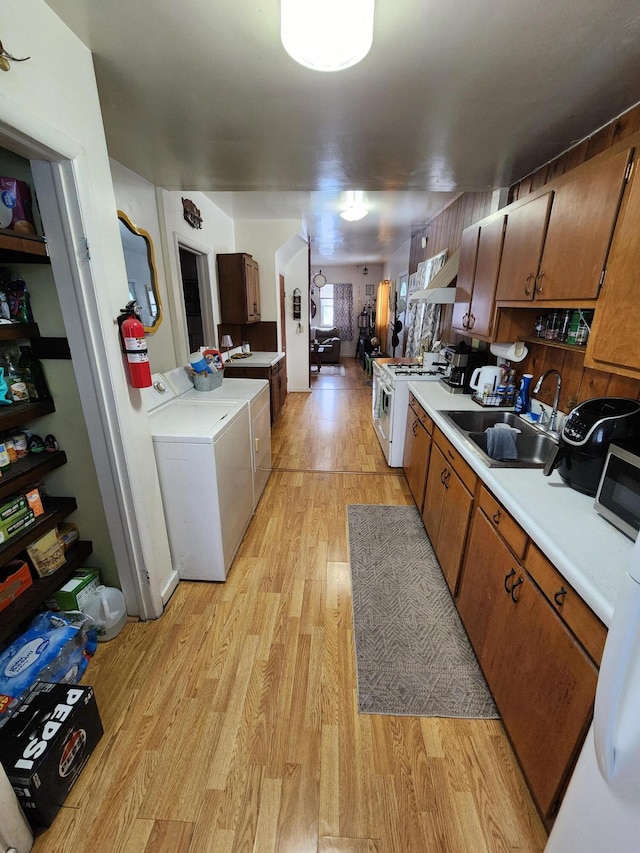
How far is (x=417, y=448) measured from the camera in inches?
105

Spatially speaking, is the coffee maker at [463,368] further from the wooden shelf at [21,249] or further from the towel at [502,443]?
the wooden shelf at [21,249]

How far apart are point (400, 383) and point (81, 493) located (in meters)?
2.46

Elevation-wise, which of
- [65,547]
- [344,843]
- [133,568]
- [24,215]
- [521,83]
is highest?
[521,83]

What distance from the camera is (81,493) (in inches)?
64.7

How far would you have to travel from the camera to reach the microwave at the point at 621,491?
1017 millimetres

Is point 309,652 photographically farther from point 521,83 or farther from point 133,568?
point 521,83

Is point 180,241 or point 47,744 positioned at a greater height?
point 180,241

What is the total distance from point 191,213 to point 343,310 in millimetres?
7367

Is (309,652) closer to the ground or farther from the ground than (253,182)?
closer to the ground

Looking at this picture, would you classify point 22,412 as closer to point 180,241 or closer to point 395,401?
point 180,241

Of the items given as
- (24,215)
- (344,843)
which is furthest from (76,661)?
(24,215)

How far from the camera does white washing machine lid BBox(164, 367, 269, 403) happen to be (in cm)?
248

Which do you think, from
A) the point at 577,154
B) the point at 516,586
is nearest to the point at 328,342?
the point at 577,154

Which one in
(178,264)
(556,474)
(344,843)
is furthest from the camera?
(178,264)
